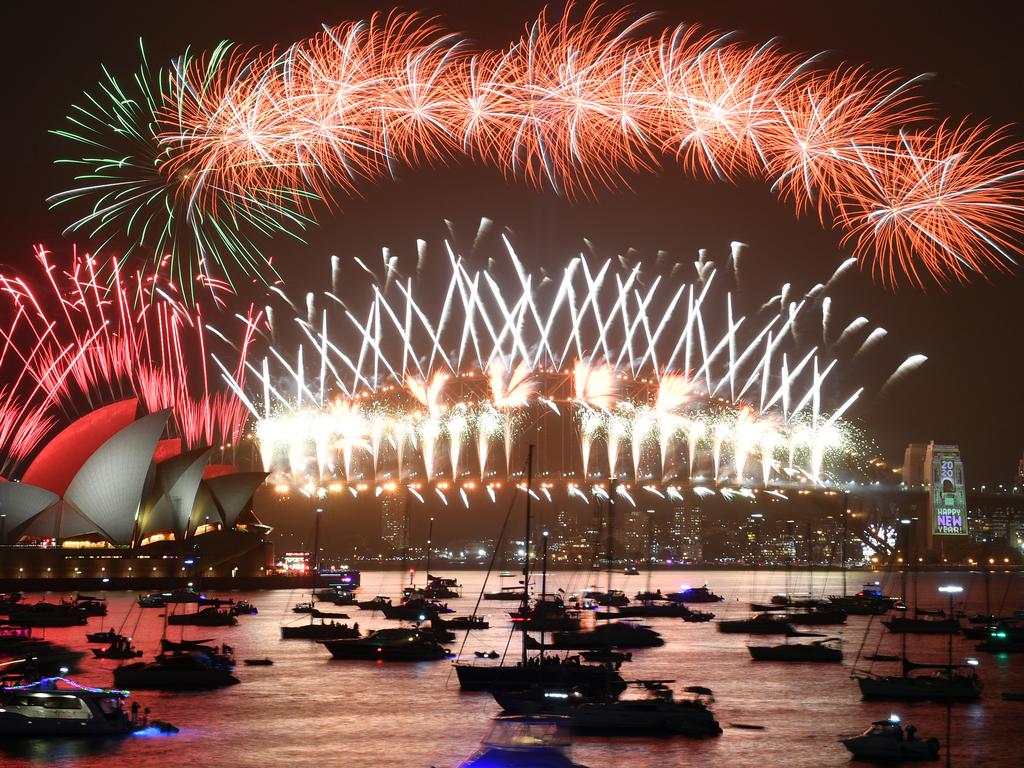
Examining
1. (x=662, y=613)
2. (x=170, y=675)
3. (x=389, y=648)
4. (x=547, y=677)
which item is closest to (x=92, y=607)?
(x=389, y=648)

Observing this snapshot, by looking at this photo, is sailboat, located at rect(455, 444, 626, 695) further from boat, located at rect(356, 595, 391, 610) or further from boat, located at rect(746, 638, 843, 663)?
boat, located at rect(356, 595, 391, 610)

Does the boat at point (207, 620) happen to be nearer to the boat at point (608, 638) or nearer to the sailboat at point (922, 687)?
the boat at point (608, 638)

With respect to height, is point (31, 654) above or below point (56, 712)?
below

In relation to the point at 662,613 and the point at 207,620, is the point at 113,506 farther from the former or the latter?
the point at 662,613

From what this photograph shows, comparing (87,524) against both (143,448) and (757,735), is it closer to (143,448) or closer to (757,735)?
(143,448)

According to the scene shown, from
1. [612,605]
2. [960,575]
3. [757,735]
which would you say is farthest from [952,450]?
[757,735]

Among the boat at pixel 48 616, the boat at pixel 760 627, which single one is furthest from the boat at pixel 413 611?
the boat at pixel 48 616
